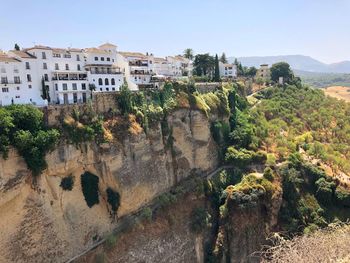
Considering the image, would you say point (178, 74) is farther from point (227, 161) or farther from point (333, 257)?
point (333, 257)

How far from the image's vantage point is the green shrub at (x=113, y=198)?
39.0 meters

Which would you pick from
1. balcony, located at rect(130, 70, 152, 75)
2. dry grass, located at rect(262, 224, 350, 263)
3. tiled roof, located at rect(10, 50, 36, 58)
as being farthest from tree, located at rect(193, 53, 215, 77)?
dry grass, located at rect(262, 224, 350, 263)

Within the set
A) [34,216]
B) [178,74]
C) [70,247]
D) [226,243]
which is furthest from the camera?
[178,74]

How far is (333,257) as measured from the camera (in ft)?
52.7

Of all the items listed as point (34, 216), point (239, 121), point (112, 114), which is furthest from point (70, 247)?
point (239, 121)

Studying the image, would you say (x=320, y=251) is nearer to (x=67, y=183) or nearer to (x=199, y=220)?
(x=67, y=183)

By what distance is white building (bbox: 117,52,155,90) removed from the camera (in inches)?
Result: 2115

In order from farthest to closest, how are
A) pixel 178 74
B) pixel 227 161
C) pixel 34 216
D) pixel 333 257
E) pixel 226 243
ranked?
pixel 178 74, pixel 227 161, pixel 226 243, pixel 34 216, pixel 333 257

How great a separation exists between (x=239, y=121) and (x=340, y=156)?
17.5m

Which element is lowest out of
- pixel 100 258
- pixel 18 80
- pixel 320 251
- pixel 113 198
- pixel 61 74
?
pixel 100 258

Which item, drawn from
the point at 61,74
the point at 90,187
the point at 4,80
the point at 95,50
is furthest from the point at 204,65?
the point at 90,187

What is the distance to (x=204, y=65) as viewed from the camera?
76.9m

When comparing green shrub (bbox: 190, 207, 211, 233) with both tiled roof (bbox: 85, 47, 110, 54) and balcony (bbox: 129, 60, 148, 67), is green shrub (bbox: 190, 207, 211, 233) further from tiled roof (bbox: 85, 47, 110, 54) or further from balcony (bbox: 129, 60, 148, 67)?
balcony (bbox: 129, 60, 148, 67)

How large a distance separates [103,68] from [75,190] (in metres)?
19.0
